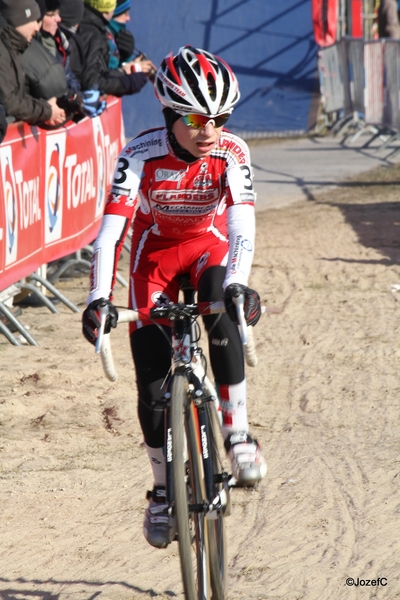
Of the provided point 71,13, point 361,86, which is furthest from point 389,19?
point 71,13

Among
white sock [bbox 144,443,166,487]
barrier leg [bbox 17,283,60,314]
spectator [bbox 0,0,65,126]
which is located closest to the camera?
white sock [bbox 144,443,166,487]

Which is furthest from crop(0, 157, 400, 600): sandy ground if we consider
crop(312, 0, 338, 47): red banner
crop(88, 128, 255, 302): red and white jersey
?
crop(312, 0, 338, 47): red banner

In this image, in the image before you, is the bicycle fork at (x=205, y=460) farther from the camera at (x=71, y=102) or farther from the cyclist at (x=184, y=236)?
the camera at (x=71, y=102)

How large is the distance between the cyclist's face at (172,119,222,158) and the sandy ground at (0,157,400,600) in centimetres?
195

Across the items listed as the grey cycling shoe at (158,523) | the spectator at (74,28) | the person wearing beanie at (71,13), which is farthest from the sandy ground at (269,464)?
the person wearing beanie at (71,13)

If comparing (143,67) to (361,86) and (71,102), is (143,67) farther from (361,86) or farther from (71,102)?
(361,86)

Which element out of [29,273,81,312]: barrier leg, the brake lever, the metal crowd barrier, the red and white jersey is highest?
the red and white jersey

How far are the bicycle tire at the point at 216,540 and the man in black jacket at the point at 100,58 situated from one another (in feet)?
21.0

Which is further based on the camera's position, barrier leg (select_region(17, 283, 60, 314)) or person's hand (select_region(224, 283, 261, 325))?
barrier leg (select_region(17, 283, 60, 314))

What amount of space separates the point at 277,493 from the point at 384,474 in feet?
2.20

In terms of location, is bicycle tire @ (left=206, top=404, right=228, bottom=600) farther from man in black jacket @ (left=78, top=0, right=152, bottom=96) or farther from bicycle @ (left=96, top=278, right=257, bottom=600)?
→ man in black jacket @ (left=78, top=0, right=152, bottom=96)

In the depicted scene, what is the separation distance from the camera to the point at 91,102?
9.40 metres

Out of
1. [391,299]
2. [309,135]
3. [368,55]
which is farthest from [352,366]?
[309,135]

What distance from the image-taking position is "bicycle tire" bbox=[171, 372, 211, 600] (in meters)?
3.32
